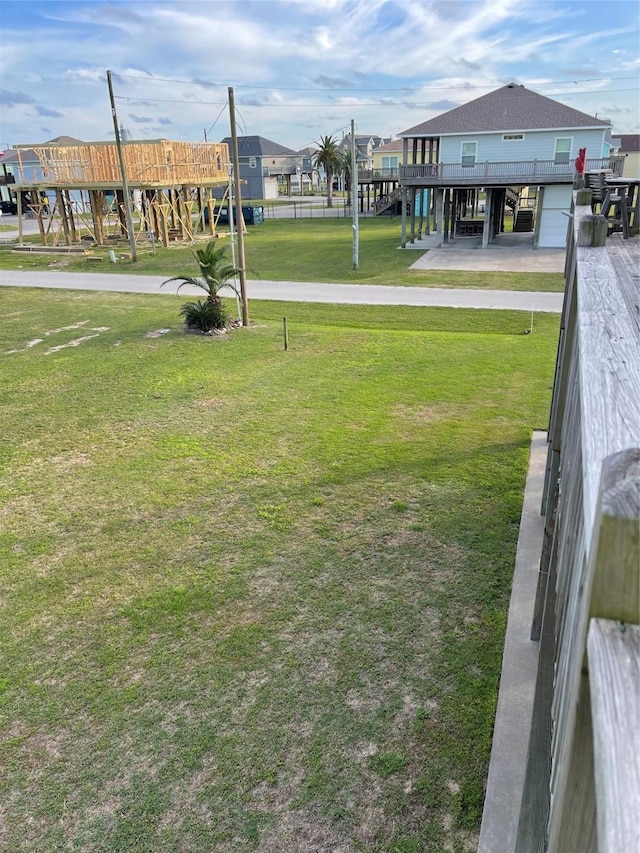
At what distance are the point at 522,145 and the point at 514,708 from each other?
2754cm

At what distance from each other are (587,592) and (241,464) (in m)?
6.65

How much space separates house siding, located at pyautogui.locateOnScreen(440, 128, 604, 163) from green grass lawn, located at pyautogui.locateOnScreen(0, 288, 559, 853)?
20.0 metres

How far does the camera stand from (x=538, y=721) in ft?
9.02

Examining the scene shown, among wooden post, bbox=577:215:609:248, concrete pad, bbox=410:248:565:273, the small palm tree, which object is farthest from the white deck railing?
wooden post, bbox=577:215:609:248

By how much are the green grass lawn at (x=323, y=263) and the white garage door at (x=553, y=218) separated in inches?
207

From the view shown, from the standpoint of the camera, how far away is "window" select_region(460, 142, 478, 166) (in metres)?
27.2

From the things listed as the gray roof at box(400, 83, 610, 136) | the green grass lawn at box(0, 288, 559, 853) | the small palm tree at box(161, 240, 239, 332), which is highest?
the gray roof at box(400, 83, 610, 136)

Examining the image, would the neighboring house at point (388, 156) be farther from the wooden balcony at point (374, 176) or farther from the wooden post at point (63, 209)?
the wooden post at point (63, 209)

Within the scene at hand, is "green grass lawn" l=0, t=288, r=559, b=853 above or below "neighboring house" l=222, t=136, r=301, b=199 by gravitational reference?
below

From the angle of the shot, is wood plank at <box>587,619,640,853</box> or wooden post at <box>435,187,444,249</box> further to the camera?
wooden post at <box>435,187,444,249</box>

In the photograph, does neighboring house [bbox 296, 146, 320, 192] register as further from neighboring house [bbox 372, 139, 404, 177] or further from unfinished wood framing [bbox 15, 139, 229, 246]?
unfinished wood framing [bbox 15, 139, 229, 246]

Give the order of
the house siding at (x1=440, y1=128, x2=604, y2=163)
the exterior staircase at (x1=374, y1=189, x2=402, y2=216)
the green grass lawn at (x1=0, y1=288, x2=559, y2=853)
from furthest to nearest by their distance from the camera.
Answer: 1. the exterior staircase at (x1=374, y1=189, x2=402, y2=216)
2. the house siding at (x1=440, y1=128, x2=604, y2=163)
3. the green grass lawn at (x1=0, y1=288, x2=559, y2=853)

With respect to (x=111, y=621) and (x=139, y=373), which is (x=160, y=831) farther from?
(x=139, y=373)

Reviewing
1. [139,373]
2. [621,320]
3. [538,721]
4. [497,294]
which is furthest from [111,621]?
[497,294]
